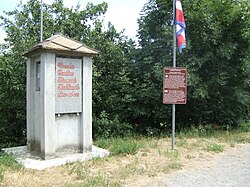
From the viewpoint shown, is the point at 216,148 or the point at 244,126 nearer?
the point at 216,148

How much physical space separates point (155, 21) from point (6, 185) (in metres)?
7.56

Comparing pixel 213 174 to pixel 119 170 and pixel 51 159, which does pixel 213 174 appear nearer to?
pixel 119 170

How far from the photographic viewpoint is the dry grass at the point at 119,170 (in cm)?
409

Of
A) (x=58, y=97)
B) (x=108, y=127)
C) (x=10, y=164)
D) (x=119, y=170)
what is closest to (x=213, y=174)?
(x=119, y=170)

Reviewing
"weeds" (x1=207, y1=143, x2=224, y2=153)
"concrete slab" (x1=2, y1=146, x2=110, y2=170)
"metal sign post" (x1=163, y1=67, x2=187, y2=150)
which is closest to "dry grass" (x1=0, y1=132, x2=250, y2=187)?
"weeds" (x1=207, y1=143, x2=224, y2=153)

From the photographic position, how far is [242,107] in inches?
400

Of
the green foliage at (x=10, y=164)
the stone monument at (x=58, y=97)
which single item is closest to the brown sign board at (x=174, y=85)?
the stone monument at (x=58, y=97)

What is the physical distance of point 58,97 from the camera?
5641 millimetres

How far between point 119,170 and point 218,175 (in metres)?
1.81

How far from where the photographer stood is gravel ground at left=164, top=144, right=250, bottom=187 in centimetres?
408

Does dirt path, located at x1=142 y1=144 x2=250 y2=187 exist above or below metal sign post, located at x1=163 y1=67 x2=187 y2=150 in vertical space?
below

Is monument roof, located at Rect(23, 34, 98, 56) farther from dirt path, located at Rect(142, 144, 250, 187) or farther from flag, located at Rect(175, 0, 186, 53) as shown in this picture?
dirt path, located at Rect(142, 144, 250, 187)

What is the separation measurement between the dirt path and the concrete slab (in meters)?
1.96

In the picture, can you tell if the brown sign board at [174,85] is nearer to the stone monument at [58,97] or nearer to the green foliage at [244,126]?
the stone monument at [58,97]
